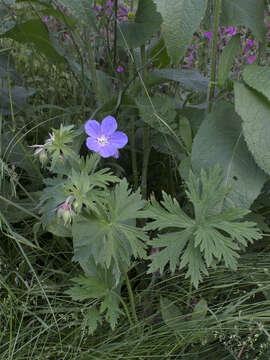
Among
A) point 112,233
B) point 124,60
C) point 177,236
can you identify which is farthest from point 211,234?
point 124,60

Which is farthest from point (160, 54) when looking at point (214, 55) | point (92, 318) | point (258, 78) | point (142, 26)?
point (92, 318)

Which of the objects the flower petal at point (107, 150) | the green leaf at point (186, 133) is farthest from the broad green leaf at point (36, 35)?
the flower petal at point (107, 150)

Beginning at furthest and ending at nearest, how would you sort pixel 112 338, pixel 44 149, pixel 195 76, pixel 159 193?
pixel 159 193
pixel 195 76
pixel 112 338
pixel 44 149

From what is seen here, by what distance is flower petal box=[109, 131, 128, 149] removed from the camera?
91 centimetres

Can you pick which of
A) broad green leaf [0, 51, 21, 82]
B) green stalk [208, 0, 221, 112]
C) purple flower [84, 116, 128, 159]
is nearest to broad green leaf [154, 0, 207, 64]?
green stalk [208, 0, 221, 112]

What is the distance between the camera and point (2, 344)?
1.00 metres

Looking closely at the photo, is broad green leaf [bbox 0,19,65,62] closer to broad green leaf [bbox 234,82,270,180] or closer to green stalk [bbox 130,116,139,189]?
green stalk [bbox 130,116,139,189]

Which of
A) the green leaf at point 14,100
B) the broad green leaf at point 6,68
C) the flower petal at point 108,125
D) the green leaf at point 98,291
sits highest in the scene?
the flower petal at point 108,125

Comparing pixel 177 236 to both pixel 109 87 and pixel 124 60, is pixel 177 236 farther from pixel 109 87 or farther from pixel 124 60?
pixel 124 60

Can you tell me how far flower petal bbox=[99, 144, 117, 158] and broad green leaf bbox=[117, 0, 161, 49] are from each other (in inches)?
15.8

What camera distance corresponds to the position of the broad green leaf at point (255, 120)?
0.94 meters

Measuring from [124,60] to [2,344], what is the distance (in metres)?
1.04

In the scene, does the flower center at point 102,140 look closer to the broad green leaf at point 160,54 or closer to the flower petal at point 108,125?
the flower petal at point 108,125

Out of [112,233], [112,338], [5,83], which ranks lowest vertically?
[112,338]
